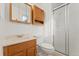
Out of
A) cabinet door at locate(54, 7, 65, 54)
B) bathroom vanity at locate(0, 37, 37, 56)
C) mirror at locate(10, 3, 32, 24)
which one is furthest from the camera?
cabinet door at locate(54, 7, 65, 54)

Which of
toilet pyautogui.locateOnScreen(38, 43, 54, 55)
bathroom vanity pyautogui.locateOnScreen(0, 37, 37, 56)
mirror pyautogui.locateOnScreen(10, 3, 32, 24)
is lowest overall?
toilet pyautogui.locateOnScreen(38, 43, 54, 55)

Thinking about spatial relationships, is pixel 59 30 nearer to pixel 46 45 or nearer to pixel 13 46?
pixel 46 45

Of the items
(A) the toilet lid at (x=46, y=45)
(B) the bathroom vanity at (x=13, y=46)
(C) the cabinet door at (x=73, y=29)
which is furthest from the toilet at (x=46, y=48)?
(B) the bathroom vanity at (x=13, y=46)

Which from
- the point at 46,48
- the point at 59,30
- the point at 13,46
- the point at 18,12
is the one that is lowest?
the point at 46,48

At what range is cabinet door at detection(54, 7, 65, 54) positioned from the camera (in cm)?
139

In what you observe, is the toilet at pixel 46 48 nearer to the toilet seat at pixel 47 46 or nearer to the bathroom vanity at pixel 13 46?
the toilet seat at pixel 47 46

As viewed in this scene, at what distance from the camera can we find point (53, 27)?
1373 mm

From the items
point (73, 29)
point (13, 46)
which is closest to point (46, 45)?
point (73, 29)

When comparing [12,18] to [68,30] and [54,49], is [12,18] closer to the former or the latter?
[54,49]

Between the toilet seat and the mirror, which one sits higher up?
the mirror

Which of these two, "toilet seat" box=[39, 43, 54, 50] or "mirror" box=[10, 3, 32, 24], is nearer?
"mirror" box=[10, 3, 32, 24]

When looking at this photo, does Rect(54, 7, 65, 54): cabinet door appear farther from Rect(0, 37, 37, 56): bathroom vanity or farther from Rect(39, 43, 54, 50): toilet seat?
Rect(0, 37, 37, 56): bathroom vanity

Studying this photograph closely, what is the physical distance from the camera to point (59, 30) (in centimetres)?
146

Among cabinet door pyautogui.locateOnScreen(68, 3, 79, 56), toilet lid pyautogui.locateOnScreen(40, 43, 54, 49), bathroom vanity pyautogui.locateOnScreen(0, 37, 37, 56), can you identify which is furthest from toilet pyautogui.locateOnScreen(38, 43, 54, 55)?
bathroom vanity pyautogui.locateOnScreen(0, 37, 37, 56)
